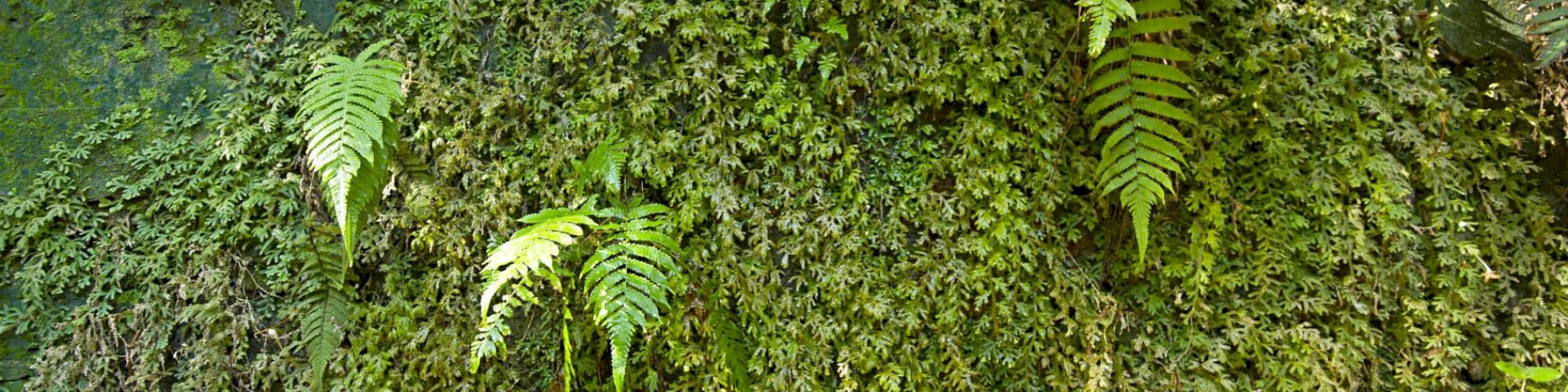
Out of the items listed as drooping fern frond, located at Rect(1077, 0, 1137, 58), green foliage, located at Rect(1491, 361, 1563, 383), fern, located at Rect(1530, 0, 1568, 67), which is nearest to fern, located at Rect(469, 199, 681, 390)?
drooping fern frond, located at Rect(1077, 0, 1137, 58)

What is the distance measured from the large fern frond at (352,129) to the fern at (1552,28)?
3.21 m

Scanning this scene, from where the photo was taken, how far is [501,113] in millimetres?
2688

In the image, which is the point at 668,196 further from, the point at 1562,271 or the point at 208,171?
the point at 1562,271

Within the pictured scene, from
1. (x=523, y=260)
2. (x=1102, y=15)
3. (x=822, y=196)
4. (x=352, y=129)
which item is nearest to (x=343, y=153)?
(x=352, y=129)

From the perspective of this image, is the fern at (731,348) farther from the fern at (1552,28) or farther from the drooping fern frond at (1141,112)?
the fern at (1552,28)

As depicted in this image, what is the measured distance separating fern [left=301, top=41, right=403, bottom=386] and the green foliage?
3.17 meters

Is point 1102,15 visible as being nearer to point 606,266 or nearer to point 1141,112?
point 1141,112

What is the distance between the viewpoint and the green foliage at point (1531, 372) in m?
2.58

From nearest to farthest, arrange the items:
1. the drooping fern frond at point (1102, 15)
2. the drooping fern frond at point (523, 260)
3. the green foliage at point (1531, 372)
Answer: the drooping fern frond at point (523, 260), the drooping fern frond at point (1102, 15), the green foliage at point (1531, 372)

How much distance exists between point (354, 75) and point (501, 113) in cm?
42

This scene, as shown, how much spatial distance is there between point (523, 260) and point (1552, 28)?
2937 millimetres

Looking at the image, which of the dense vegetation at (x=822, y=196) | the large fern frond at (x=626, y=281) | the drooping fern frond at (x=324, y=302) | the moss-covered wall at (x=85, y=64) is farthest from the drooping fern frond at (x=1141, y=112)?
the moss-covered wall at (x=85, y=64)

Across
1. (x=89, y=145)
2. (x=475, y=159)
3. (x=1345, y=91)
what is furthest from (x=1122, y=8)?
(x=89, y=145)

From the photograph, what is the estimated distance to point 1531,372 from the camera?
2.61 metres
